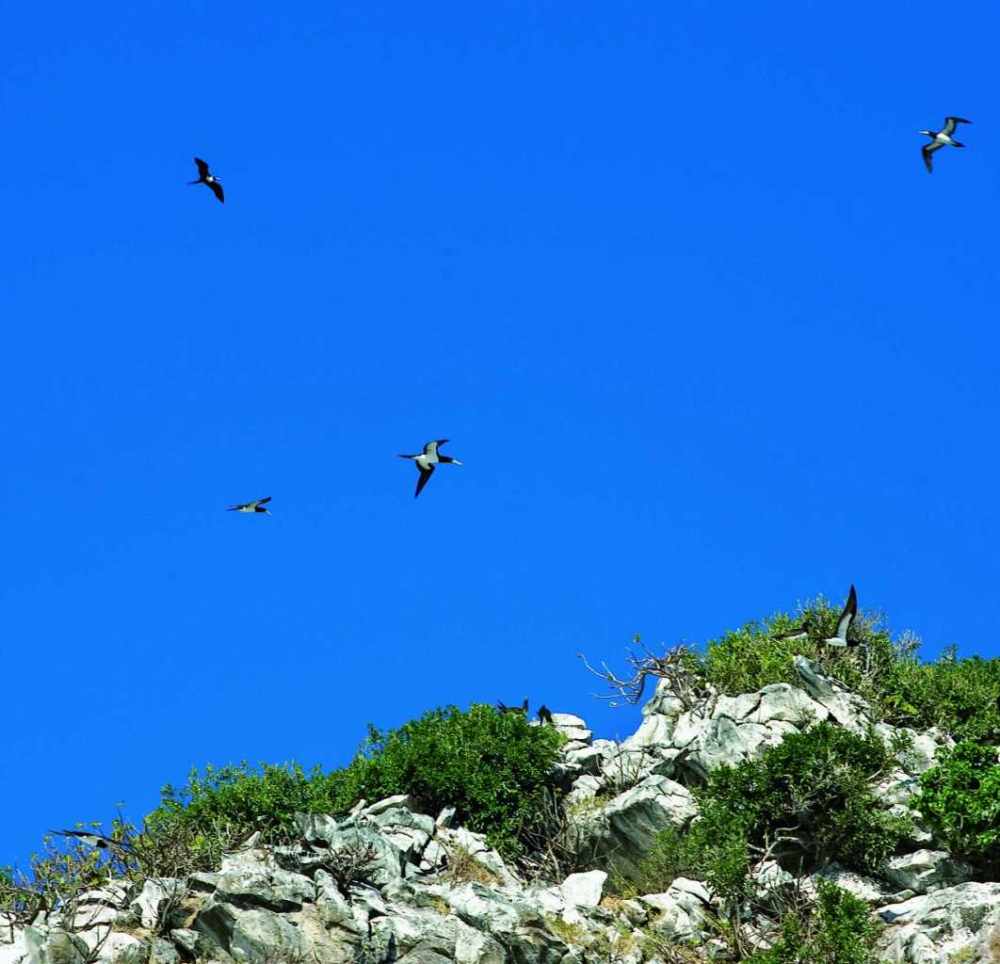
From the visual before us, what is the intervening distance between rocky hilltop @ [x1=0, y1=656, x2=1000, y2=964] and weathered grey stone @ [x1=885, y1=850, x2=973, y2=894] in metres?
0.03

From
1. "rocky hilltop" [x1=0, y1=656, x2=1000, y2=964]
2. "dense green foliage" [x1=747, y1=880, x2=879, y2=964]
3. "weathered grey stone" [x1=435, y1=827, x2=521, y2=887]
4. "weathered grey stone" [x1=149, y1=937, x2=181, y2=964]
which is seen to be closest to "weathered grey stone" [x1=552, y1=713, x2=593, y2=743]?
"rocky hilltop" [x1=0, y1=656, x2=1000, y2=964]

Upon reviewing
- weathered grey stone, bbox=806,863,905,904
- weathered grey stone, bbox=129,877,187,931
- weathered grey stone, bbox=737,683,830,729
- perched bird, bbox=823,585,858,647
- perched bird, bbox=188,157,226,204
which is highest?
perched bird, bbox=188,157,226,204

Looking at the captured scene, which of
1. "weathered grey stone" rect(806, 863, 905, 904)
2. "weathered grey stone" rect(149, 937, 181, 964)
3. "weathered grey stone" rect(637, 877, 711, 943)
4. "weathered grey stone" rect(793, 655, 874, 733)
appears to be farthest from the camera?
"weathered grey stone" rect(793, 655, 874, 733)

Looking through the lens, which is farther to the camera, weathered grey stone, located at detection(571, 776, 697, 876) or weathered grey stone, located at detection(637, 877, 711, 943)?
weathered grey stone, located at detection(571, 776, 697, 876)

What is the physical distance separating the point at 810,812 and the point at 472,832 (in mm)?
7992

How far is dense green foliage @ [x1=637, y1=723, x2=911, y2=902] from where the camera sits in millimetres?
37750

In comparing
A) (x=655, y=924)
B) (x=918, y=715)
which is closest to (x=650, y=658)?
(x=918, y=715)

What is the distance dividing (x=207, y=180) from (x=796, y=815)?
21594mm

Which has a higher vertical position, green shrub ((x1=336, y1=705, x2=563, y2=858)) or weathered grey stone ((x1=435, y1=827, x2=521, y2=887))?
green shrub ((x1=336, y1=705, x2=563, y2=858))

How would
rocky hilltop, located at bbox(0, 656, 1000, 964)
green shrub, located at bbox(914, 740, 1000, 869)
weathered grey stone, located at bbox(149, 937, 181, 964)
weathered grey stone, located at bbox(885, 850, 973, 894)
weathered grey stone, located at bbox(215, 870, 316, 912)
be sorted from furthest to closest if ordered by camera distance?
weathered grey stone, located at bbox(885, 850, 973, 894), green shrub, located at bbox(914, 740, 1000, 869), weathered grey stone, located at bbox(215, 870, 316, 912), rocky hilltop, located at bbox(0, 656, 1000, 964), weathered grey stone, located at bbox(149, 937, 181, 964)

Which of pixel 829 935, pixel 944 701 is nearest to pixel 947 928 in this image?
pixel 829 935

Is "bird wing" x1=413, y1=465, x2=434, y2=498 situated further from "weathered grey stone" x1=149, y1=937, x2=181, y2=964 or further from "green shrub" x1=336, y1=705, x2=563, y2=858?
"weathered grey stone" x1=149, y1=937, x2=181, y2=964

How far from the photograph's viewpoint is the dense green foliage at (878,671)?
142ft

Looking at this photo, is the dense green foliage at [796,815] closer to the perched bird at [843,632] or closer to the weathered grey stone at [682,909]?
the weathered grey stone at [682,909]
